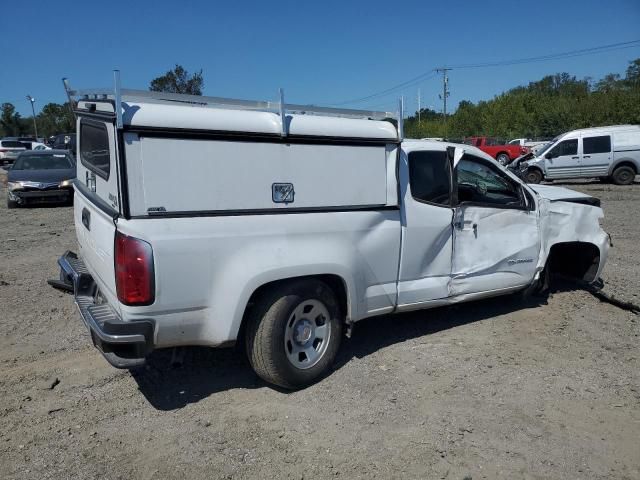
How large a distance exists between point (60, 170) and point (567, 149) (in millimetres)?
17239

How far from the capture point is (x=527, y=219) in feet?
18.1

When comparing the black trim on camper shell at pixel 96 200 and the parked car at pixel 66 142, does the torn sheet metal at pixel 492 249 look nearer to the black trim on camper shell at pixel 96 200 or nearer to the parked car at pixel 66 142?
the black trim on camper shell at pixel 96 200

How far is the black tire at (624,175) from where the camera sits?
793 inches

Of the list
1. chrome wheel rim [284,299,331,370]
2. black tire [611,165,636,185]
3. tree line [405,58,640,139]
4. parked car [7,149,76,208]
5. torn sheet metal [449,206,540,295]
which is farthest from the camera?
tree line [405,58,640,139]

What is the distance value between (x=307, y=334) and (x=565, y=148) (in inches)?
760

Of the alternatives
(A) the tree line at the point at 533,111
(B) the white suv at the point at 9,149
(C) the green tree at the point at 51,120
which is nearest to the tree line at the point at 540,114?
(A) the tree line at the point at 533,111

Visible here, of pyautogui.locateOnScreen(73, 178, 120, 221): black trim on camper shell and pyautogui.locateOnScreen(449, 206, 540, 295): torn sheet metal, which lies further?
pyautogui.locateOnScreen(449, 206, 540, 295): torn sheet metal

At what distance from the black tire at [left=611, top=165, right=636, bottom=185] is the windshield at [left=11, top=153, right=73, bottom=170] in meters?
18.4

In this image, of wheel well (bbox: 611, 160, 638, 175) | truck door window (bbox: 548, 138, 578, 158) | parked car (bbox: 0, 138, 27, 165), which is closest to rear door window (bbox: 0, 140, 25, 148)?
parked car (bbox: 0, 138, 27, 165)

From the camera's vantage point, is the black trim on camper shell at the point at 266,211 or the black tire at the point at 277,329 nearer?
the black trim on camper shell at the point at 266,211

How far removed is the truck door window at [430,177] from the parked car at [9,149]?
3731 cm

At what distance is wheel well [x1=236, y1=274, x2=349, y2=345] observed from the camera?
396 centimetres

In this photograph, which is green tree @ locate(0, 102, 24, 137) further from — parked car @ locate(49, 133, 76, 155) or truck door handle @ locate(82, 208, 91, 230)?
truck door handle @ locate(82, 208, 91, 230)

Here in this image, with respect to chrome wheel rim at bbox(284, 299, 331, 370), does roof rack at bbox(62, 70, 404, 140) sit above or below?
above
